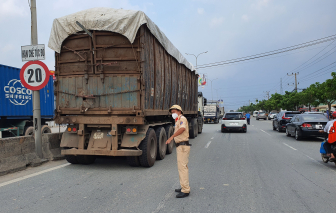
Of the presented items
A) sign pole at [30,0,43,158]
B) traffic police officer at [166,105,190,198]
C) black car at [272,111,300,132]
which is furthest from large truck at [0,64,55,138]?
black car at [272,111,300,132]

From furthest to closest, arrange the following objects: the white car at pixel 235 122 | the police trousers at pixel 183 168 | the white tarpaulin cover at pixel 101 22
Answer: the white car at pixel 235 122 < the white tarpaulin cover at pixel 101 22 < the police trousers at pixel 183 168

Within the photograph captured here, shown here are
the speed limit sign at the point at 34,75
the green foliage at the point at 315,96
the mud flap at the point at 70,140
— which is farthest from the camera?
the green foliage at the point at 315,96

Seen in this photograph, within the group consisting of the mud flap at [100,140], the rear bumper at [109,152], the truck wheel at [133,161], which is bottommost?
the truck wheel at [133,161]

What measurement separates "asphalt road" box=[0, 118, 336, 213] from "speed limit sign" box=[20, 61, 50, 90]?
89.4 inches

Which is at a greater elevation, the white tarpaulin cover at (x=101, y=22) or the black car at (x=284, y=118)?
the white tarpaulin cover at (x=101, y=22)

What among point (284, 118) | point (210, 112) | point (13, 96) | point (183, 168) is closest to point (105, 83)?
point (183, 168)

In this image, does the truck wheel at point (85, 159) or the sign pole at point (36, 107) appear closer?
the truck wheel at point (85, 159)

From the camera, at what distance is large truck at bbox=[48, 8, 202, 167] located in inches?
266

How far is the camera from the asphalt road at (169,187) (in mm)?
4273

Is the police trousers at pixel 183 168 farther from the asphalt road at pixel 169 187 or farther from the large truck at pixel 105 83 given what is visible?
the large truck at pixel 105 83

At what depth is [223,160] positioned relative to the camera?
8.43 meters

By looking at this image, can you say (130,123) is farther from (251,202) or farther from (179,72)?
(179,72)

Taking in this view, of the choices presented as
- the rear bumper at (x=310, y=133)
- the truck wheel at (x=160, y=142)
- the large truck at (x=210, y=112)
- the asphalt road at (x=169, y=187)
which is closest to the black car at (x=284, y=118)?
the rear bumper at (x=310, y=133)

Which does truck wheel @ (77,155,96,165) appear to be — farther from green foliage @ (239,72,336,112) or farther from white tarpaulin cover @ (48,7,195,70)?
green foliage @ (239,72,336,112)
